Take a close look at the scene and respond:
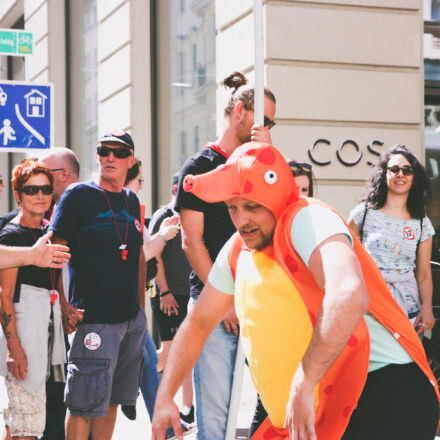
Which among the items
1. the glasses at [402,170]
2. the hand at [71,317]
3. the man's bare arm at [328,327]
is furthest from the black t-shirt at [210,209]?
the glasses at [402,170]

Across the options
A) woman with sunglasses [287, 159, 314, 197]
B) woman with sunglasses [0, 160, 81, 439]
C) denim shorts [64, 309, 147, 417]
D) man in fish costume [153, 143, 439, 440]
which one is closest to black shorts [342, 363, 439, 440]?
man in fish costume [153, 143, 439, 440]

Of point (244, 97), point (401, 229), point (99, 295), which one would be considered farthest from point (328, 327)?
point (401, 229)

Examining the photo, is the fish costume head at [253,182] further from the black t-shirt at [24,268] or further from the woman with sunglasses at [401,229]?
the woman with sunglasses at [401,229]

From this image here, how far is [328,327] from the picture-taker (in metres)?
2.18

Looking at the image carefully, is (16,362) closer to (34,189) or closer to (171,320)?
(34,189)

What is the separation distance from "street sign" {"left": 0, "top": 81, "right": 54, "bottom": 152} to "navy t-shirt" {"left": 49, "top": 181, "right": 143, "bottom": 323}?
12.1 ft

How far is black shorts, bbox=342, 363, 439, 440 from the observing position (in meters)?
2.47

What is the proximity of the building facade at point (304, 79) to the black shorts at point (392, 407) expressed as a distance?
3827mm

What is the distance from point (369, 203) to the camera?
562 centimetres

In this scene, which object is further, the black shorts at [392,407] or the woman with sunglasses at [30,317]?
the woman with sunglasses at [30,317]

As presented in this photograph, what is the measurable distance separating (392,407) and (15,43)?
8.10 meters

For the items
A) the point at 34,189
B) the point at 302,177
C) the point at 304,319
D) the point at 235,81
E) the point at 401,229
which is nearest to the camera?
the point at 304,319

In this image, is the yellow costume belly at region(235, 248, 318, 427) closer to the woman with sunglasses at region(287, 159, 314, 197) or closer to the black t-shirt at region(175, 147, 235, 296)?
the black t-shirt at region(175, 147, 235, 296)

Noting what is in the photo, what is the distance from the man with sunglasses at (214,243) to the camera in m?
3.86
